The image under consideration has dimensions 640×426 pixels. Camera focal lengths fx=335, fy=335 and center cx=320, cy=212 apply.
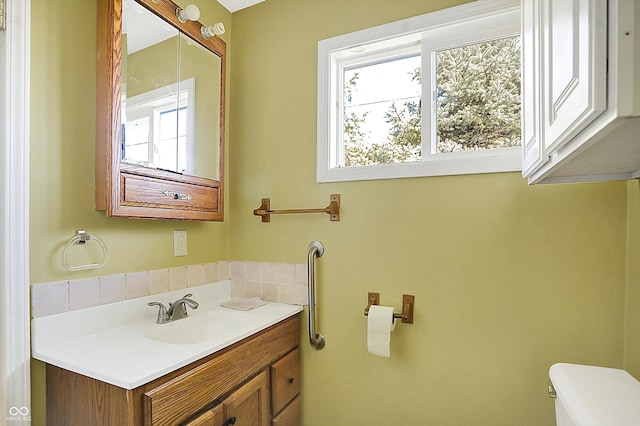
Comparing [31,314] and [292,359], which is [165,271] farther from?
[292,359]

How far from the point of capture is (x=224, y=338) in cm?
124

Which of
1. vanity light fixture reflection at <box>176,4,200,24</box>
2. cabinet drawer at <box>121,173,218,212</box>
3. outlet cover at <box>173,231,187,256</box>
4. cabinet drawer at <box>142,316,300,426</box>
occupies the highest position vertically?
vanity light fixture reflection at <box>176,4,200,24</box>

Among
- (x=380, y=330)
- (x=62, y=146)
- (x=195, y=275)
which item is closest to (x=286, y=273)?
(x=195, y=275)

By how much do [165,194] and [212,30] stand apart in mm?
907

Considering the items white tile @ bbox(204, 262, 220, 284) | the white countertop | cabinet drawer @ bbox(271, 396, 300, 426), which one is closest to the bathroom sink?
the white countertop

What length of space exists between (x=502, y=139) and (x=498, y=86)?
245 mm

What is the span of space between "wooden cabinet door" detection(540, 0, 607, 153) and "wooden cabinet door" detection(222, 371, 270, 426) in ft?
4.29

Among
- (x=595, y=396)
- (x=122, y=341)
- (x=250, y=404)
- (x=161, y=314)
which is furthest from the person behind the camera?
(x=161, y=314)

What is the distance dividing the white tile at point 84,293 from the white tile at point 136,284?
0.13 m

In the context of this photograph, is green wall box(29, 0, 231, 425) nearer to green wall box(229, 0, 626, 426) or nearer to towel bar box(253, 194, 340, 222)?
towel bar box(253, 194, 340, 222)

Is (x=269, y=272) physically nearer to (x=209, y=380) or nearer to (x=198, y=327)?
(x=198, y=327)

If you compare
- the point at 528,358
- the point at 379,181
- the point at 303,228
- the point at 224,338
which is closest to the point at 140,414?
the point at 224,338

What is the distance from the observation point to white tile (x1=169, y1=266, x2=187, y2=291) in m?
1.67

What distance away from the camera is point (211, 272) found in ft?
6.23
